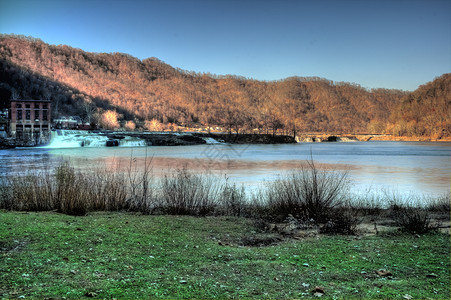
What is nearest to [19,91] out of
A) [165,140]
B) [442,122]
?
[165,140]

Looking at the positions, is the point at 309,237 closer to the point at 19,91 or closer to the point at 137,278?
the point at 137,278

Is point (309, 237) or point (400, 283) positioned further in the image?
point (309, 237)

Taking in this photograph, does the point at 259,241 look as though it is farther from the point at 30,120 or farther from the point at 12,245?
the point at 30,120

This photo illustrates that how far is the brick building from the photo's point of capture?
2933 inches

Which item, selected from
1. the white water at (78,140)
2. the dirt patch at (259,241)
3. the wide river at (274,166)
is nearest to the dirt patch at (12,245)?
the dirt patch at (259,241)

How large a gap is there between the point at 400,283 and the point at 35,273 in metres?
5.41

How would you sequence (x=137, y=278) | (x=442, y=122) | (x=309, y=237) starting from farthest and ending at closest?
(x=442, y=122) < (x=309, y=237) < (x=137, y=278)

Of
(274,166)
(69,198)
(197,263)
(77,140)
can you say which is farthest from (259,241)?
(77,140)

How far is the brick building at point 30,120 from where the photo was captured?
2933 inches

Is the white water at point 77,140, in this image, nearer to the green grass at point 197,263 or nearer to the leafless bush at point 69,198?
the leafless bush at point 69,198

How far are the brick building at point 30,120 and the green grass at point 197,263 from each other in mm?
74208

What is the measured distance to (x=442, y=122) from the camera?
6437 inches

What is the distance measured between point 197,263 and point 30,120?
84.4 meters

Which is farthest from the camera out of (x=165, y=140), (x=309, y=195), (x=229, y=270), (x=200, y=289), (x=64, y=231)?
(x=165, y=140)
